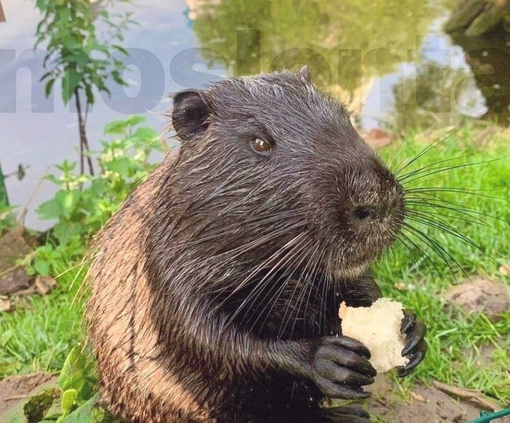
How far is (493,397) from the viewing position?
2967mm

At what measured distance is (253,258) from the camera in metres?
1.99

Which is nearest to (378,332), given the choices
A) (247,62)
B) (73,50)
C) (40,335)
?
(40,335)

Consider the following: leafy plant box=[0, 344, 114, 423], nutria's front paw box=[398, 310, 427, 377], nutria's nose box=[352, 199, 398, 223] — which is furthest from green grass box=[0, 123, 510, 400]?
nutria's nose box=[352, 199, 398, 223]

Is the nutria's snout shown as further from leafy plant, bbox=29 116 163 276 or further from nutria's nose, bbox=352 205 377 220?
leafy plant, bbox=29 116 163 276

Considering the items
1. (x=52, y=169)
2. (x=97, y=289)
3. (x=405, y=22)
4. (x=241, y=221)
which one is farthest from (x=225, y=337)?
(x=405, y=22)

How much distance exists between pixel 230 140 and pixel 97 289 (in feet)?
2.99

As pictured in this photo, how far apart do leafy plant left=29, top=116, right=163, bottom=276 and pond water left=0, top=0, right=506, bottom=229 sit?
70 cm

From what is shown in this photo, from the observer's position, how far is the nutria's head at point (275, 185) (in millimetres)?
1825

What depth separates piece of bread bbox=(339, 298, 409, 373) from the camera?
6.74 feet

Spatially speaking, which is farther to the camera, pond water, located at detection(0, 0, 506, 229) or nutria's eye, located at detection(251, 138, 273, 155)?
pond water, located at detection(0, 0, 506, 229)

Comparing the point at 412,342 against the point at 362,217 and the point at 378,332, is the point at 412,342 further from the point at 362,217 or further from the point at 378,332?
the point at 362,217

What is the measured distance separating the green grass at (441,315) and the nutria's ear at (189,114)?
111cm

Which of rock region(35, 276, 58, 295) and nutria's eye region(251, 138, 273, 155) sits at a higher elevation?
nutria's eye region(251, 138, 273, 155)

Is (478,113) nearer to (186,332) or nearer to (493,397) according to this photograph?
(493,397)
